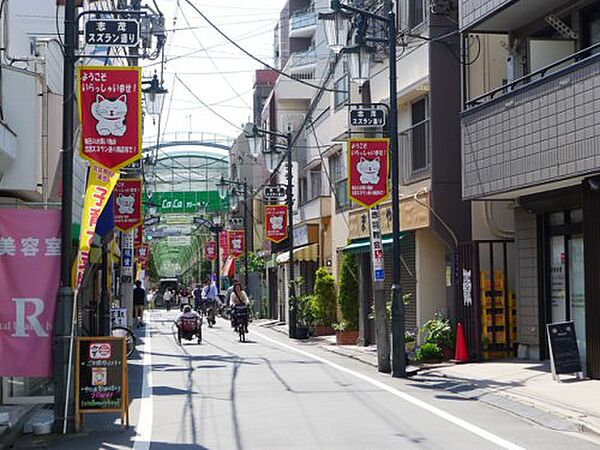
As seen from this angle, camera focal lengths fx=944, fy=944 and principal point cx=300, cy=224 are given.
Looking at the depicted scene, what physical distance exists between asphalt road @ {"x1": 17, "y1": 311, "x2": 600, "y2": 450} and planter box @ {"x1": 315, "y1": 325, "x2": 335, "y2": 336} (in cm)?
1071

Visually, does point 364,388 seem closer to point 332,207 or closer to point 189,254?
point 332,207

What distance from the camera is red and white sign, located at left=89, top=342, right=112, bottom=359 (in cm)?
1217

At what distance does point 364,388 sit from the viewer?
649 inches

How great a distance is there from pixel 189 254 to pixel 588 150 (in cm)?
10038

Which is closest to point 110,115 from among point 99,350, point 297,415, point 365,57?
point 99,350

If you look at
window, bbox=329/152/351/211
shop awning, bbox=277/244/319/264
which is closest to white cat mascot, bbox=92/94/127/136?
window, bbox=329/152/351/211

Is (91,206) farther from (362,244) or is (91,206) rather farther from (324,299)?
(324,299)

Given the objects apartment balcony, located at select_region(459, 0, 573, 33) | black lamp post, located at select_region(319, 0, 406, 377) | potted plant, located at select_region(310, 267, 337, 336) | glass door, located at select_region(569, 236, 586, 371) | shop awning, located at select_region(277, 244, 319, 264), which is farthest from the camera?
shop awning, located at select_region(277, 244, 319, 264)

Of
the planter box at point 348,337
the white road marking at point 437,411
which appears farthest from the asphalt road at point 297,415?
the planter box at point 348,337

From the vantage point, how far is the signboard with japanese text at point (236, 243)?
2003 inches

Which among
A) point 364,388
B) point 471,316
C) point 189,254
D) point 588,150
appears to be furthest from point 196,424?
point 189,254

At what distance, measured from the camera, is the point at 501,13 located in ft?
60.0

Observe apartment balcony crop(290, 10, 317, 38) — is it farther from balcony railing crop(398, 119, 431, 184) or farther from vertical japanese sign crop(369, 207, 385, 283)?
vertical japanese sign crop(369, 207, 385, 283)

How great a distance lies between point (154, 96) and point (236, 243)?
1041 inches
